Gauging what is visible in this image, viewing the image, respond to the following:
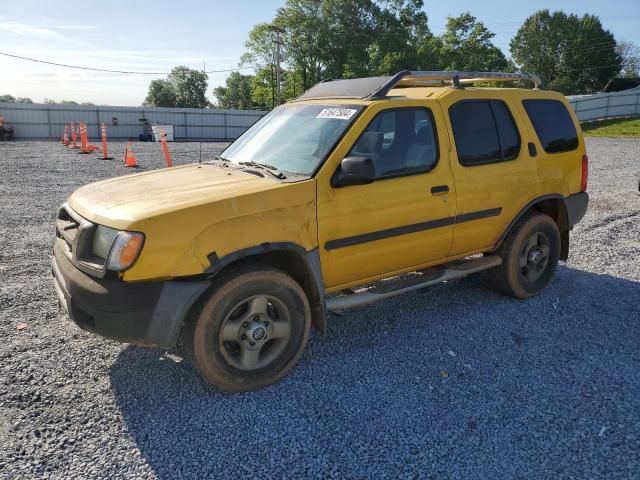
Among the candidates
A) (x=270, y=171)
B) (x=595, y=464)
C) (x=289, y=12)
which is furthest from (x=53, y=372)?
(x=289, y=12)

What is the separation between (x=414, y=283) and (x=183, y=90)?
310ft

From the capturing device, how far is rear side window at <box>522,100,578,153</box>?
497cm

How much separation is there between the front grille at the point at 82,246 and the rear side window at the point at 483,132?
2.92 metres

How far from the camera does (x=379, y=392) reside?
341 centimetres

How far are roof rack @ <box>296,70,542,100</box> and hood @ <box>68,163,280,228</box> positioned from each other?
1149 mm

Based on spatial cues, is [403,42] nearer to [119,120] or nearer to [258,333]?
[119,120]

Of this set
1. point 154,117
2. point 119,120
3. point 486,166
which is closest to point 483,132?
point 486,166

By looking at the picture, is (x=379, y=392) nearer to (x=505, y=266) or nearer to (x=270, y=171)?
(x=270, y=171)

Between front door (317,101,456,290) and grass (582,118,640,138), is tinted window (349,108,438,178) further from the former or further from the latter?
grass (582,118,640,138)

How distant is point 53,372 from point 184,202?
5.21 feet

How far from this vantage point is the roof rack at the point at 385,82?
4098 mm

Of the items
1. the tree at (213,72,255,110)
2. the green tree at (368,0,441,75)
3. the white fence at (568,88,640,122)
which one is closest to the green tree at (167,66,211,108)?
the tree at (213,72,255,110)

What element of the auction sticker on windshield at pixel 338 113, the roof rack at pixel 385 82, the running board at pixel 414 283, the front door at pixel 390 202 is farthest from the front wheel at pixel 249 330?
the roof rack at pixel 385 82

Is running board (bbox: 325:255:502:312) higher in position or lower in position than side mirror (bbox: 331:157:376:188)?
lower
